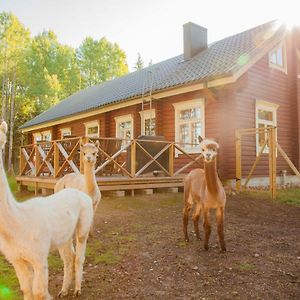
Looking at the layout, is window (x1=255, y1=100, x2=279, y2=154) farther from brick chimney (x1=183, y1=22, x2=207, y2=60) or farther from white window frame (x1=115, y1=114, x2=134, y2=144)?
white window frame (x1=115, y1=114, x2=134, y2=144)

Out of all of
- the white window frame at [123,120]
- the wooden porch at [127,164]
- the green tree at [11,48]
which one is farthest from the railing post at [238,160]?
the green tree at [11,48]

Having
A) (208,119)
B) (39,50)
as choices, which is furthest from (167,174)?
(39,50)

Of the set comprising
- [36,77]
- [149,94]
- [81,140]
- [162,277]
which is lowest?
[162,277]

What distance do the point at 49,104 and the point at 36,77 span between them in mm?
3146

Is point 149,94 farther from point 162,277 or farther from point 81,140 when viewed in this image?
point 162,277

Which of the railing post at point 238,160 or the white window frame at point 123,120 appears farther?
the white window frame at point 123,120

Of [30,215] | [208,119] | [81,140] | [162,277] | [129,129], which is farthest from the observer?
[129,129]

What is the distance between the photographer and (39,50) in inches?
1432

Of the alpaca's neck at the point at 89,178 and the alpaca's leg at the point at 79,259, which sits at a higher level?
the alpaca's neck at the point at 89,178

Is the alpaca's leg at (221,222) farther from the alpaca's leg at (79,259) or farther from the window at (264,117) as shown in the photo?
the window at (264,117)

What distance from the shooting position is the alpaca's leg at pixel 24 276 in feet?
8.70

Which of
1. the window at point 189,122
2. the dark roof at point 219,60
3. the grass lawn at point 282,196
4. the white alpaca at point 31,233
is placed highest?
the dark roof at point 219,60

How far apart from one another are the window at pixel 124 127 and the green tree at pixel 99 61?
2343 centimetres

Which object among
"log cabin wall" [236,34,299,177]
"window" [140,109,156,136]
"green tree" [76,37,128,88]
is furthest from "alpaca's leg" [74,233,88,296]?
"green tree" [76,37,128,88]
